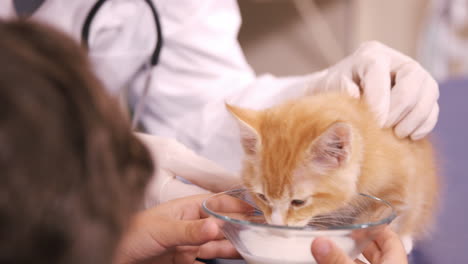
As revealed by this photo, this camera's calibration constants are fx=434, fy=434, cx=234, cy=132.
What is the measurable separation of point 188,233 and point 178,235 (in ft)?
0.08

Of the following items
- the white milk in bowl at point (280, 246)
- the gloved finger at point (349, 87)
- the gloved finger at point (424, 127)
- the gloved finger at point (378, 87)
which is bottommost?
the white milk in bowl at point (280, 246)

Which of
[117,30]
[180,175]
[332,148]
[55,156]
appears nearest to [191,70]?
[117,30]

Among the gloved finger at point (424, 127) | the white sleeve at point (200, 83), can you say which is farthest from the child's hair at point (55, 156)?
the white sleeve at point (200, 83)

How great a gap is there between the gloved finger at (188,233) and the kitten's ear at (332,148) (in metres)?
0.24

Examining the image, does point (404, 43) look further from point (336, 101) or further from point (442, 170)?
point (336, 101)

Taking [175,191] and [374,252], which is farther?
[175,191]

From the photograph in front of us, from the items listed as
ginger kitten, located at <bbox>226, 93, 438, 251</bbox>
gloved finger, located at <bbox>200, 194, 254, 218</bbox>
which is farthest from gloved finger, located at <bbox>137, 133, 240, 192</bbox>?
gloved finger, located at <bbox>200, 194, 254, 218</bbox>

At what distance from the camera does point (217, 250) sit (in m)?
0.72

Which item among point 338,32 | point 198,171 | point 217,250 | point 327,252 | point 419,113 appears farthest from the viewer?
point 338,32

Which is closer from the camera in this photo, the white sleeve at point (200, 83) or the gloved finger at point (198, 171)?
the gloved finger at point (198, 171)

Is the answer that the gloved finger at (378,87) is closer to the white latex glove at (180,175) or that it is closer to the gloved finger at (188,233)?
the white latex glove at (180,175)

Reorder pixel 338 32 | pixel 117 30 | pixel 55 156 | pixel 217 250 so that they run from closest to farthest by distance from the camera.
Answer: pixel 55 156
pixel 217 250
pixel 117 30
pixel 338 32

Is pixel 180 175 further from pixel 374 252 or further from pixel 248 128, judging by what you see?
pixel 374 252

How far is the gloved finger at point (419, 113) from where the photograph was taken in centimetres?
83
